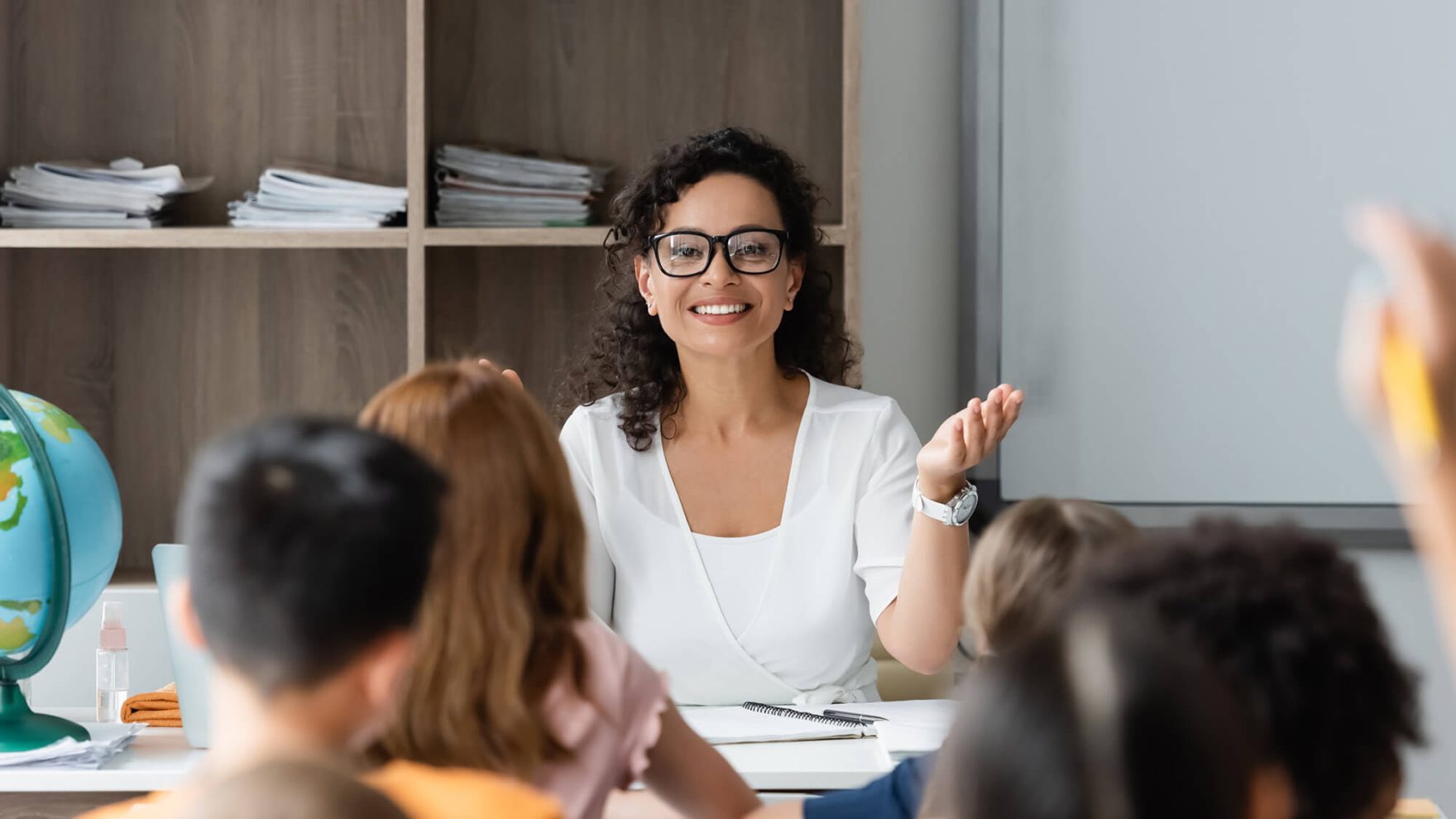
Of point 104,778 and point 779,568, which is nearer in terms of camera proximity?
point 104,778

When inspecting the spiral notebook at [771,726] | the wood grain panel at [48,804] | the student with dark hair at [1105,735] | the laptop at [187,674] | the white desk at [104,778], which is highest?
the student with dark hair at [1105,735]

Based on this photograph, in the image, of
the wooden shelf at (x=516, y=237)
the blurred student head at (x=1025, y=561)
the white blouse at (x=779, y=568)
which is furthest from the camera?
the wooden shelf at (x=516, y=237)

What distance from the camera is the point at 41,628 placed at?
1602 mm

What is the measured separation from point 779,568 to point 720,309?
1.33ft

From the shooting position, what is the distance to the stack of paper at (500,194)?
271cm

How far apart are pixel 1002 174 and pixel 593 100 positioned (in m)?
0.86

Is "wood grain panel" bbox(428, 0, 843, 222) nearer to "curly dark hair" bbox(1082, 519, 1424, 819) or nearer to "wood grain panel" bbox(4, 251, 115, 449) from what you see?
"wood grain panel" bbox(4, 251, 115, 449)

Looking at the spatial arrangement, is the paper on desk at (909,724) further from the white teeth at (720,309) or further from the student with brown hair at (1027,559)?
the white teeth at (720,309)

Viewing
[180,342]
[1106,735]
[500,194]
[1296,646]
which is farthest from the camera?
[180,342]

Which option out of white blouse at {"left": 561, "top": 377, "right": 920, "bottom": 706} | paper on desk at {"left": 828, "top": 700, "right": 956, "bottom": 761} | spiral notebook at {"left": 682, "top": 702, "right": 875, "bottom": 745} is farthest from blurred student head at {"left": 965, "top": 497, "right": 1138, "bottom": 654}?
white blouse at {"left": 561, "top": 377, "right": 920, "bottom": 706}

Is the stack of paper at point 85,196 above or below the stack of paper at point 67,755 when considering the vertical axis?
above

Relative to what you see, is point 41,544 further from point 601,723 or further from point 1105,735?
point 1105,735

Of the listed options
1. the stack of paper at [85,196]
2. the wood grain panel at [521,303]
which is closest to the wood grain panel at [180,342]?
the wood grain panel at [521,303]

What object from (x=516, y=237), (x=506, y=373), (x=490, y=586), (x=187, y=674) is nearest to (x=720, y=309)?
(x=506, y=373)
